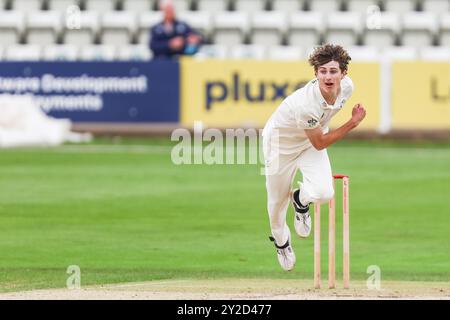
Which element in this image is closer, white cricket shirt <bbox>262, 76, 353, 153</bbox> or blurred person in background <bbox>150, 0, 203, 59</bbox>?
white cricket shirt <bbox>262, 76, 353, 153</bbox>

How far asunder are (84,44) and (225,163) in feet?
21.3

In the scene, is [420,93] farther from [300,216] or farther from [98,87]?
[300,216]

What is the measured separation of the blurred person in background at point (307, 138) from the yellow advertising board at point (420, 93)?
14.3 meters

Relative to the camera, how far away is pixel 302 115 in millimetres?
10695

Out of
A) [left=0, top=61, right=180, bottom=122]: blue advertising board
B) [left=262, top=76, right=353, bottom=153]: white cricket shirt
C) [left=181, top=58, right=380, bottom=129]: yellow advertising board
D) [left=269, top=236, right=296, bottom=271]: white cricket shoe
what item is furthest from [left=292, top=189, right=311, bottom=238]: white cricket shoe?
[left=0, top=61, right=180, bottom=122]: blue advertising board

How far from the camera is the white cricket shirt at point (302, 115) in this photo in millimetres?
10672

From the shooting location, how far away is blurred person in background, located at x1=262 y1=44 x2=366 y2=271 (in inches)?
415

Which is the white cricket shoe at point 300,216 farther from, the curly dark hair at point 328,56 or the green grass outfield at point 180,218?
the curly dark hair at point 328,56

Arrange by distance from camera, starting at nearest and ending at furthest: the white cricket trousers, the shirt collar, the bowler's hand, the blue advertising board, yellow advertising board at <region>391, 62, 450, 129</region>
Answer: the bowler's hand
the shirt collar
the white cricket trousers
yellow advertising board at <region>391, 62, 450, 129</region>
the blue advertising board

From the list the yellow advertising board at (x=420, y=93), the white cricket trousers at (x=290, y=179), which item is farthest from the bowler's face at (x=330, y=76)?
the yellow advertising board at (x=420, y=93)

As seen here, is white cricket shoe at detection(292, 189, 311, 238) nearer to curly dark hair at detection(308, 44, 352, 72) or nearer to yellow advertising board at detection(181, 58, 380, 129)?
curly dark hair at detection(308, 44, 352, 72)

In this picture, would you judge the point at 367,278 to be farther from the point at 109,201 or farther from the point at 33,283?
the point at 109,201

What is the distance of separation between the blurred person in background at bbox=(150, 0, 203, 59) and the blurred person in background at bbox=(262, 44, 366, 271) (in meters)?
14.7

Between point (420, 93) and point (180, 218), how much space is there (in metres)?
10.3
